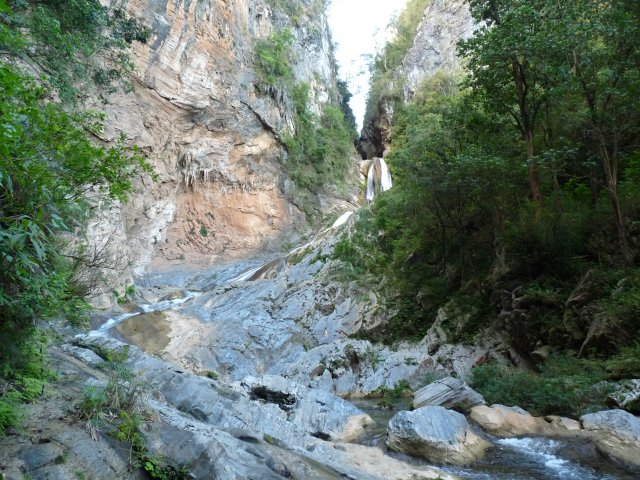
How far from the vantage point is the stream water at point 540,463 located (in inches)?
237

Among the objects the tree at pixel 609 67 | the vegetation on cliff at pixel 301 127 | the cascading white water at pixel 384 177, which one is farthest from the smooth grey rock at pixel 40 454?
the cascading white water at pixel 384 177

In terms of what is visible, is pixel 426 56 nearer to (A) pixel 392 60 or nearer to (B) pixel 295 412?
(A) pixel 392 60

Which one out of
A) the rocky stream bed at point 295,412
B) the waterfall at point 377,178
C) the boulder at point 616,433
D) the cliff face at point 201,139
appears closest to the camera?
the rocky stream bed at point 295,412

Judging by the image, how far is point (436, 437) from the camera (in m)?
7.02

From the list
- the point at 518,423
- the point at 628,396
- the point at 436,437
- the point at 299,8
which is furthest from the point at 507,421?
the point at 299,8

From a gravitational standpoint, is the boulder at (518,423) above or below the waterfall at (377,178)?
below

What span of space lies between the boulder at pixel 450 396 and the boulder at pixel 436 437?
123 centimetres

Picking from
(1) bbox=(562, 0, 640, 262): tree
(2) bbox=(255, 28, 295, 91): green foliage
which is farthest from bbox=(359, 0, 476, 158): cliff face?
(1) bbox=(562, 0, 640, 262): tree

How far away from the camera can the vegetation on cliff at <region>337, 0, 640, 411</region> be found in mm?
9586

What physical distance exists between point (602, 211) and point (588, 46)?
395 cm

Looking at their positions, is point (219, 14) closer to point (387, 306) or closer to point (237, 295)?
point (237, 295)

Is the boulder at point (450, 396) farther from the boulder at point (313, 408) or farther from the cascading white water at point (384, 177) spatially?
the cascading white water at point (384, 177)

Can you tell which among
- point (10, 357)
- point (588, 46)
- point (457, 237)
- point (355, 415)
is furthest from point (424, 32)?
point (10, 357)

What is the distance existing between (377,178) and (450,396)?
3002 centimetres
